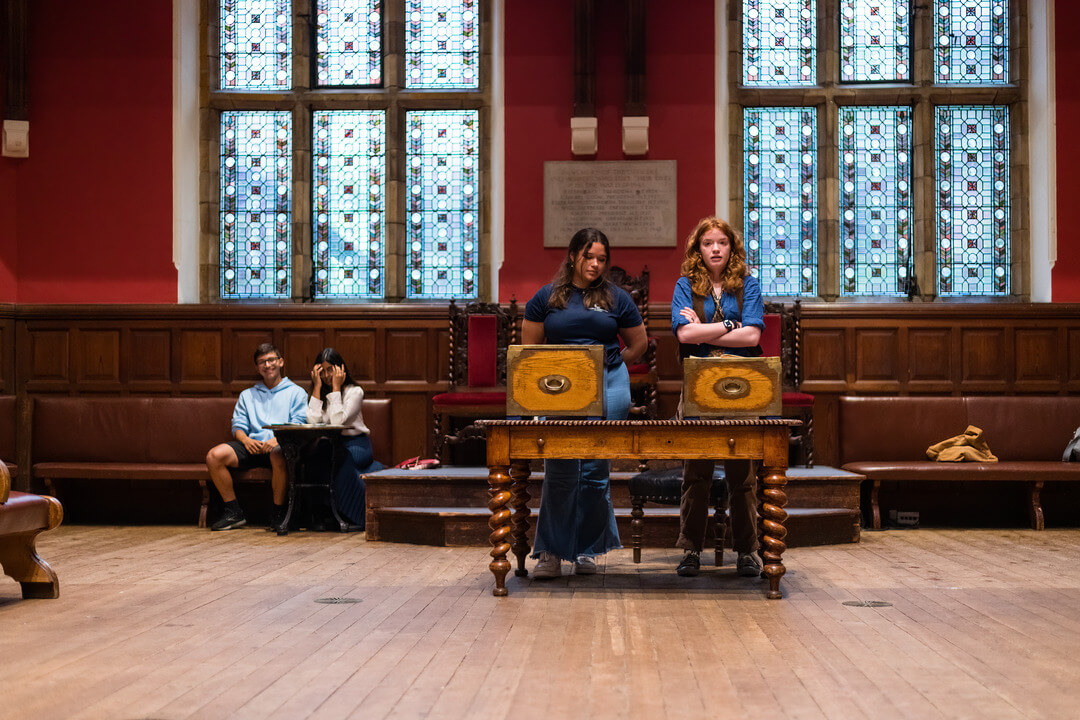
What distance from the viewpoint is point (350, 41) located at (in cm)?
903

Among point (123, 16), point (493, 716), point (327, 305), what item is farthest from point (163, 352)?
point (493, 716)

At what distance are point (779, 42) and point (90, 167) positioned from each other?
561cm

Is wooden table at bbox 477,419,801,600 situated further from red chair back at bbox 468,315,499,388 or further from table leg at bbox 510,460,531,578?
red chair back at bbox 468,315,499,388

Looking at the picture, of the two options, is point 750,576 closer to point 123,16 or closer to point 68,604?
point 68,604

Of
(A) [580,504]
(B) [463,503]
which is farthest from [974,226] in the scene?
(A) [580,504]

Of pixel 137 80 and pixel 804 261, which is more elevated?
pixel 137 80

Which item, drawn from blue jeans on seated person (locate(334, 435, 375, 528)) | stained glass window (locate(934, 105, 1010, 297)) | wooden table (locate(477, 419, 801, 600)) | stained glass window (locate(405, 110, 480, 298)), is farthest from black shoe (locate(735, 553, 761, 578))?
stained glass window (locate(934, 105, 1010, 297))

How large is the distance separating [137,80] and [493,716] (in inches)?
291

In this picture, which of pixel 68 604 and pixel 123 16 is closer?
pixel 68 604

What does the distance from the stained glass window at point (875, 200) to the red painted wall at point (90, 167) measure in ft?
17.7

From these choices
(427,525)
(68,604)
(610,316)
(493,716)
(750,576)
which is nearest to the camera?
(493,716)

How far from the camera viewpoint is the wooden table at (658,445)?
4422 millimetres

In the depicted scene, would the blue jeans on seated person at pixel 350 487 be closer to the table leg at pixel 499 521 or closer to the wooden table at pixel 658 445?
the table leg at pixel 499 521

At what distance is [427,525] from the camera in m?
6.50
